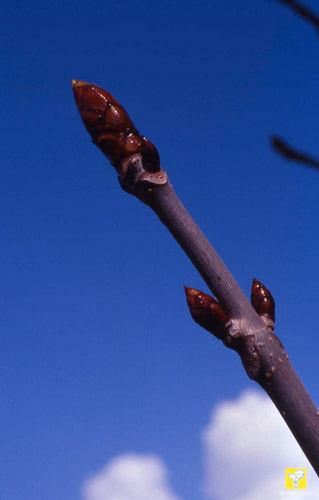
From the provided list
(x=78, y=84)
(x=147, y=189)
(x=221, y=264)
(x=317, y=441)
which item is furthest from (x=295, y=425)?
(x=78, y=84)

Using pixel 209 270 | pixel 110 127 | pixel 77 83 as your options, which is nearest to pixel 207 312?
pixel 209 270

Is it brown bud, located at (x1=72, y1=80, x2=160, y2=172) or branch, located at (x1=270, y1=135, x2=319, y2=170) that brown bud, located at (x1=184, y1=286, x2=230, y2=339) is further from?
branch, located at (x1=270, y1=135, x2=319, y2=170)

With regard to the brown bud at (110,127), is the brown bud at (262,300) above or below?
below

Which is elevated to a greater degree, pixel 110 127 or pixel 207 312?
pixel 110 127

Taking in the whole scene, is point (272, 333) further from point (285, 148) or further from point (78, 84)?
point (78, 84)

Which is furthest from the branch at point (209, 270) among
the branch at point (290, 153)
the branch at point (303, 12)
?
the branch at point (303, 12)

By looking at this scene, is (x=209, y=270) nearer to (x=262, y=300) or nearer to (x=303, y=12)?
(x=262, y=300)

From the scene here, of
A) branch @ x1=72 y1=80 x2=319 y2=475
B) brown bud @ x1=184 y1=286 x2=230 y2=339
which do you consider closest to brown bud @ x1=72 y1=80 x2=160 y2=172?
branch @ x1=72 y1=80 x2=319 y2=475

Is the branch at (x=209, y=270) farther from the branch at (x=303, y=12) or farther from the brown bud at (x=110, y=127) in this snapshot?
the branch at (x=303, y=12)
